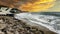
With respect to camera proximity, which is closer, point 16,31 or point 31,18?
point 16,31

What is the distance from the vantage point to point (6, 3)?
119 centimetres

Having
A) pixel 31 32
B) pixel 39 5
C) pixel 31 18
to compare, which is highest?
pixel 39 5

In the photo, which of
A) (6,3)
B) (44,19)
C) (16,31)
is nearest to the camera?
(16,31)

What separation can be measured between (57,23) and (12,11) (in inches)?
16.3

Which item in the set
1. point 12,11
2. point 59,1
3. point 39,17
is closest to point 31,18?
point 39,17

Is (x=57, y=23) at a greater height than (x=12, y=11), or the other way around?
(x=12, y=11)

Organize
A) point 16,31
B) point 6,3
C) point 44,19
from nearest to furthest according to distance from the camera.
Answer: point 16,31
point 44,19
point 6,3

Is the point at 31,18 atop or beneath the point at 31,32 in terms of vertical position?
atop

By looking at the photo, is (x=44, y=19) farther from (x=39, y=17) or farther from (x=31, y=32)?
(x=31, y=32)

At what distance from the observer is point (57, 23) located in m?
1.04

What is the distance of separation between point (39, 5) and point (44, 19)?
151 mm

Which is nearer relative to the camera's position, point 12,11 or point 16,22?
point 16,22

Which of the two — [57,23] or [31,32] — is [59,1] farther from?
[31,32]

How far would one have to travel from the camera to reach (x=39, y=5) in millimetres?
1167
